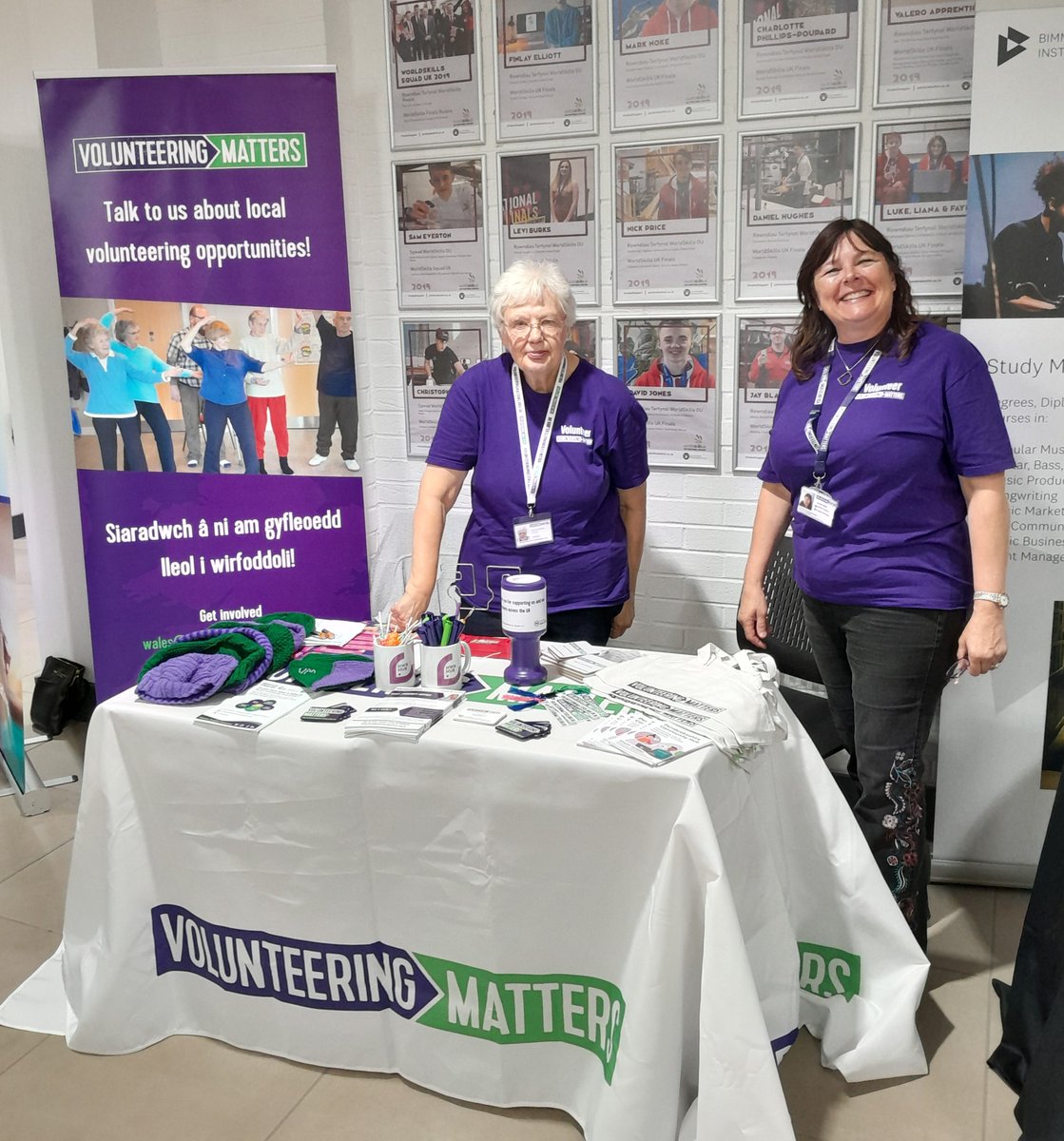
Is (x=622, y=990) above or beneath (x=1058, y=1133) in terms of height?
above

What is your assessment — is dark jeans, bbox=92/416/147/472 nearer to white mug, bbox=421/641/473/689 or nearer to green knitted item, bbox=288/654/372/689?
green knitted item, bbox=288/654/372/689

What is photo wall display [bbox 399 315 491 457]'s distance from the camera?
350 cm

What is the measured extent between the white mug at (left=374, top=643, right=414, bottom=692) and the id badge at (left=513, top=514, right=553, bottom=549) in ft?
1.74

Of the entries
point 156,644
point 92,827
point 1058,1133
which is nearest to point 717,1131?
point 1058,1133

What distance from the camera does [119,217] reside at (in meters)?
3.10

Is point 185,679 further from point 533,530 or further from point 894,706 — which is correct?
point 894,706

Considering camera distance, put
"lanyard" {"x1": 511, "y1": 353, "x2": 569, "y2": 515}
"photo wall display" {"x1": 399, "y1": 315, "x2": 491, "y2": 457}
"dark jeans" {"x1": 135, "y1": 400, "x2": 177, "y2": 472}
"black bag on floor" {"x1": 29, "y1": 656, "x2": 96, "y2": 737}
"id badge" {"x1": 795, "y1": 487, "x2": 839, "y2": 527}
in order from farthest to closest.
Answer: "black bag on floor" {"x1": 29, "y1": 656, "x2": 96, "y2": 737} < "photo wall display" {"x1": 399, "y1": 315, "x2": 491, "y2": 457} < "dark jeans" {"x1": 135, "y1": 400, "x2": 177, "y2": 472} < "lanyard" {"x1": 511, "y1": 353, "x2": 569, "y2": 515} < "id badge" {"x1": 795, "y1": 487, "x2": 839, "y2": 527}

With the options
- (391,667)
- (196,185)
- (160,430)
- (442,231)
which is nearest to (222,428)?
(160,430)

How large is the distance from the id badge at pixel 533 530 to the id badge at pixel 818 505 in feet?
1.93

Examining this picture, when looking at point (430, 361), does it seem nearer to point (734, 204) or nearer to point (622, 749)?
point (734, 204)

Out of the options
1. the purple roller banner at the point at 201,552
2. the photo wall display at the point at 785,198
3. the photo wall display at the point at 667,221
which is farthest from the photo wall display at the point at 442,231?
the photo wall display at the point at 785,198

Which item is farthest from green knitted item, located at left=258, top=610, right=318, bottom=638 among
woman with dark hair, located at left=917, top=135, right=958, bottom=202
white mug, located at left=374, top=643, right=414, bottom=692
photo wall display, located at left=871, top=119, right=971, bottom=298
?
woman with dark hair, located at left=917, top=135, right=958, bottom=202

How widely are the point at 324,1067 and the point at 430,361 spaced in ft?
7.41

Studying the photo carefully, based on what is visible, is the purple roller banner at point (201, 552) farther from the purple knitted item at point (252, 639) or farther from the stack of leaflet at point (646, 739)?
the stack of leaflet at point (646, 739)
